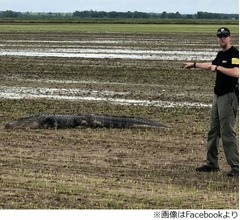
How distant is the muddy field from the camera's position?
935cm

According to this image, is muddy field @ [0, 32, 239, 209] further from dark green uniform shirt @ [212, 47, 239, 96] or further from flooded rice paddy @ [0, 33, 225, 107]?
dark green uniform shirt @ [212, 47, 239, 96]

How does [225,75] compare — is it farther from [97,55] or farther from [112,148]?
[97,55]

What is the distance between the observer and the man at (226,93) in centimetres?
1043

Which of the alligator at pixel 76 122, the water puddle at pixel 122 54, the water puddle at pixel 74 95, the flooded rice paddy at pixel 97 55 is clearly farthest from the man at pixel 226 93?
the water puddle at pixel 122 54

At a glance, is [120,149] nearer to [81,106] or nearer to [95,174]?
[95,174]

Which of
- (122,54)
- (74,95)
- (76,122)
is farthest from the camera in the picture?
(122,54)

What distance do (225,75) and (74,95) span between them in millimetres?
11037

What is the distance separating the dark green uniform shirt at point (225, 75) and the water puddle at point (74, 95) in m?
8.11

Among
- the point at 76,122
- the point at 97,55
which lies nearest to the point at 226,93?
the point at 76,122

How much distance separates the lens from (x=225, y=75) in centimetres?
1055

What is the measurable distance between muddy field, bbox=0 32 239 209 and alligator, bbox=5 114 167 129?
254 mm

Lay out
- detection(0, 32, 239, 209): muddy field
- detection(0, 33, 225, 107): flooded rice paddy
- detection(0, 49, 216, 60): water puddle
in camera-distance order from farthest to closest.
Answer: detection(0, 49, 216, 60): water puddle, detection(0, 33, 225, 107): flooded rice paddy, detection(0, 32, 239, 209): muddy field

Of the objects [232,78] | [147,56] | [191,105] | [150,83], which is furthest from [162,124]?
[147,56]

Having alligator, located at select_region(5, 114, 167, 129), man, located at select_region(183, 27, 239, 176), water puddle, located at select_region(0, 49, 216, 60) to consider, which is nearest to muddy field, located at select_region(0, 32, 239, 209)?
alligator, located at select_region(5, 114, 167, 129)
